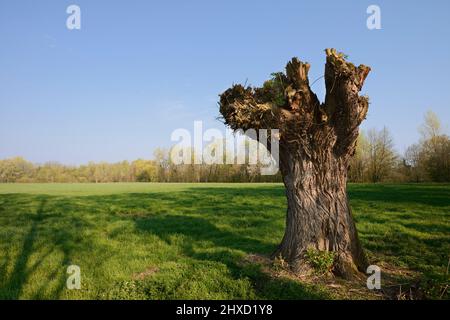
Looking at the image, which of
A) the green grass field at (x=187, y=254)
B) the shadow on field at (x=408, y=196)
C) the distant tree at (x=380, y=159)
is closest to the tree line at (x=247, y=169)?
the distant tree at (x=380, y=159)

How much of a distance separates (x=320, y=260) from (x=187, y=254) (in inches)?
152

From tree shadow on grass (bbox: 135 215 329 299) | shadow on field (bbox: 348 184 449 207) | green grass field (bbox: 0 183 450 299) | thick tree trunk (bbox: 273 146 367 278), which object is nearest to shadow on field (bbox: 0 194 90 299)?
green grass field (bbox: 0 183 450 299)

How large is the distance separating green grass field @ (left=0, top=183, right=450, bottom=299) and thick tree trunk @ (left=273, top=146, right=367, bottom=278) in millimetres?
732

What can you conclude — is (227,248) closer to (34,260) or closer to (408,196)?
(34,260)

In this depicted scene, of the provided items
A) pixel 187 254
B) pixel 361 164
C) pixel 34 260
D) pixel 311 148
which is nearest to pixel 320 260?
pixel 311 148

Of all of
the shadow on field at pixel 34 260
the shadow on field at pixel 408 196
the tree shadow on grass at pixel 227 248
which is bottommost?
the shadow on field at pixel 34 260

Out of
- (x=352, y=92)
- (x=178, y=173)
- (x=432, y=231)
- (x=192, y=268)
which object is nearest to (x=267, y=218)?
(x=432, y=231)

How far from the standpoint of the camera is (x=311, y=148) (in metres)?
7.71

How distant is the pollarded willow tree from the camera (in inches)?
294

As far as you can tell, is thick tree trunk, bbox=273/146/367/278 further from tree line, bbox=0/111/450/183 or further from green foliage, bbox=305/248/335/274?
tree line, bbox=0/111/450/183

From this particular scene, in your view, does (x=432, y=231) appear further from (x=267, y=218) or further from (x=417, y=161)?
(x=417, y=161)

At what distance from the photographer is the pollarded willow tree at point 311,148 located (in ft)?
24.5

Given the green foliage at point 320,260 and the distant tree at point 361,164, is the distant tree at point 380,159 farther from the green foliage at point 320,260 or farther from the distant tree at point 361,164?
the green foliage at point 320,260

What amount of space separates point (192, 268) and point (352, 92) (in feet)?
17.2
